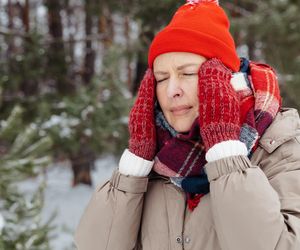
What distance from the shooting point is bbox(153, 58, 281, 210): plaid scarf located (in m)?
1.61

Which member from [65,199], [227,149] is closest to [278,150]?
[227,149]

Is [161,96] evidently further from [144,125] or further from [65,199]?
[65,199]

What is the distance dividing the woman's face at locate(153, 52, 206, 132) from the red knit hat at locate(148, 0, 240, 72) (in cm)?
3

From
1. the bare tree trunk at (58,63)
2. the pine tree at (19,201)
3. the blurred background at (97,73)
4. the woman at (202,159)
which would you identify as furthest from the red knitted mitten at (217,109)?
the bare tree trunk at (58,63)

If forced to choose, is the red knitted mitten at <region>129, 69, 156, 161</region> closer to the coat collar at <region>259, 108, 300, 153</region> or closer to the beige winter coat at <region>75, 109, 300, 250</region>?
the beige winter coat at <region>75, 109, 300, 250</region>

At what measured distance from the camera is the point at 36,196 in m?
4.52

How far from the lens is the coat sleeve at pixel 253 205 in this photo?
1410mm

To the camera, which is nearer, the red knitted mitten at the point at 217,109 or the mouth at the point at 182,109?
the red knitted mitten at the point at 217,109

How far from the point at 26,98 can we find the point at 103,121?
143 centimetres

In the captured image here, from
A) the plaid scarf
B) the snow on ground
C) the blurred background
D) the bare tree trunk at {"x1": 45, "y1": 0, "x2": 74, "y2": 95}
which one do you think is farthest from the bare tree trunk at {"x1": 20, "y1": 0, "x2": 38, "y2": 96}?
the plaid scarf

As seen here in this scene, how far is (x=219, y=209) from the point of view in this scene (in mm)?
1468

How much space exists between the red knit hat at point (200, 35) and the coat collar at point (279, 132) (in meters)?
0.26

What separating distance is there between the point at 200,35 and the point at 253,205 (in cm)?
66

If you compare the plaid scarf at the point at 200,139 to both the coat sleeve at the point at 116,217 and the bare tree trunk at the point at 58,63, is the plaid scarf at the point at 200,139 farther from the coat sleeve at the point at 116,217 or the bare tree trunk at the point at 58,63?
the bare tree trunk at the point at 58,63
